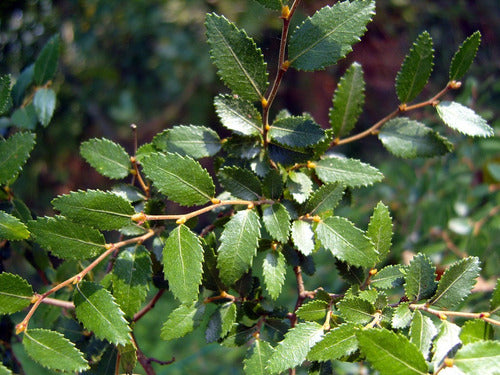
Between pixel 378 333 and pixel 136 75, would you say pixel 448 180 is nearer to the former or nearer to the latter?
pixel 378 333

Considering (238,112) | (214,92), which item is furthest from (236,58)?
(214,92)

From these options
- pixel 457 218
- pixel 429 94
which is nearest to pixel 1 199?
pixel 457 218

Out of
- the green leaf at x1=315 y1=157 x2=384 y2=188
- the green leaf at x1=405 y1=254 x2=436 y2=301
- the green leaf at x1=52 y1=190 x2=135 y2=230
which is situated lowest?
the green leaf at x1=405 y1=254 x2=436 y2=301

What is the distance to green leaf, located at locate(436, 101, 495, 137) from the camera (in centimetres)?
63

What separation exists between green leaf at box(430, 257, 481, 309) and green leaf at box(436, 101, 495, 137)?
0.18 m

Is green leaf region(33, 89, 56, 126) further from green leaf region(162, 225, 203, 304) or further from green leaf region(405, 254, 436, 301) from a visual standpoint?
green leaf region(405, 254, 436, 301)

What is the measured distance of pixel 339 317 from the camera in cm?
57

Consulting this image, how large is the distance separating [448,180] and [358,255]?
1.02 metres

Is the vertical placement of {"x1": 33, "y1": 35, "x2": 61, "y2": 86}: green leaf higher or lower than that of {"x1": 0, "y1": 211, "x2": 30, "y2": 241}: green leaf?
higher

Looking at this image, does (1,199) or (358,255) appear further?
(1,199)

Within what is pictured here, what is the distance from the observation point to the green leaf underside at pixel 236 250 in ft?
1.80

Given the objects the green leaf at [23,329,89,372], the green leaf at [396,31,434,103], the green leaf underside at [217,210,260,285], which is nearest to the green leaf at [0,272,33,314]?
the green leaf at [23,329,89,372]

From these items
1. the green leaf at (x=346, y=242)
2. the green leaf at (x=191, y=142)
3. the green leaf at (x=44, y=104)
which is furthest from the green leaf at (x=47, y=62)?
the green leaf at (x=346, y=242)

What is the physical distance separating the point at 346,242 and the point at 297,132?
0.16 m
